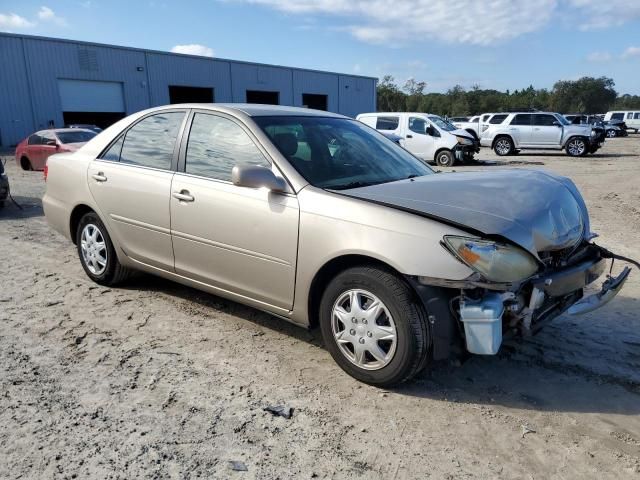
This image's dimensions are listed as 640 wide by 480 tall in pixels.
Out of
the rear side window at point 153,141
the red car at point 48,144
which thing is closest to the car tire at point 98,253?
the rear side window at point 153,141

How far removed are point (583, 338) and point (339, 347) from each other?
190cm

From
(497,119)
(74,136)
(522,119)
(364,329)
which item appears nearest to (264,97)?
(497,119)

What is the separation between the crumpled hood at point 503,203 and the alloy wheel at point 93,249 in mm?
2659

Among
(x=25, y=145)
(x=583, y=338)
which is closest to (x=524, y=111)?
(x=25, y=145)

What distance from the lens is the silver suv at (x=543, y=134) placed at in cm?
2125

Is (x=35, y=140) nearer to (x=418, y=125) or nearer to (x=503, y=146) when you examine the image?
(x=418, y=125)

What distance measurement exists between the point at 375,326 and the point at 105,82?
3366cm

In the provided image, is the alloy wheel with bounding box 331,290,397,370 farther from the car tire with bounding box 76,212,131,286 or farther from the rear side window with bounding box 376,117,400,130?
the rear side window with bounding box 376,117,400,130

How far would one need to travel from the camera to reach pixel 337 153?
3855mm

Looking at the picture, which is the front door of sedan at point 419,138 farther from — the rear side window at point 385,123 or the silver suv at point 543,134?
the silver suv at point 543,134

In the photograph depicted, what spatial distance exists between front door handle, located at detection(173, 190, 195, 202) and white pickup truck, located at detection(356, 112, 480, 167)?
45.7ft

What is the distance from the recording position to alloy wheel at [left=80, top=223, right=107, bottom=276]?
15.7 ft

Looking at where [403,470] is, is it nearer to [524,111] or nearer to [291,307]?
[291,307]

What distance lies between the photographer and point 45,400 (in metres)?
3.01
